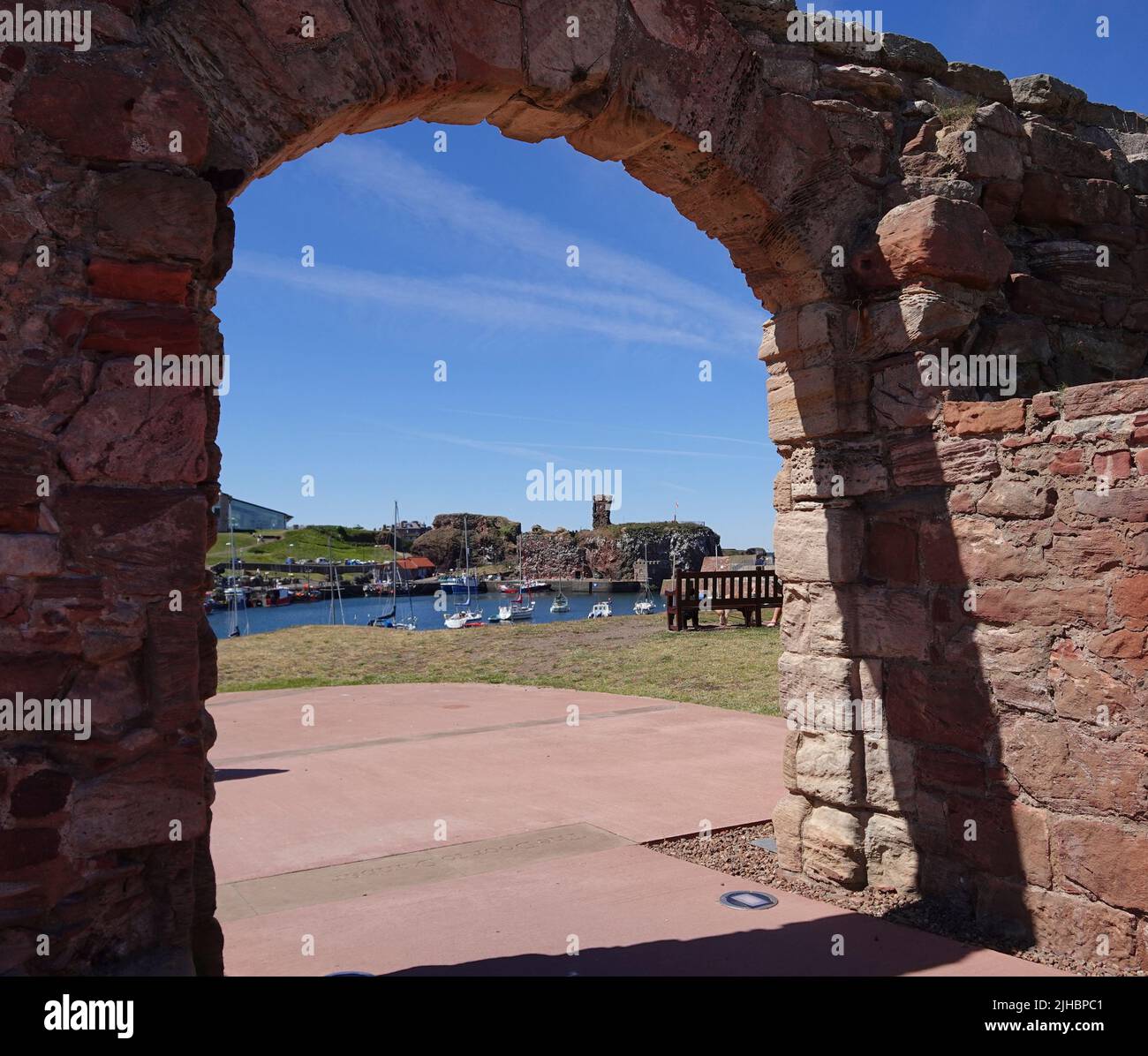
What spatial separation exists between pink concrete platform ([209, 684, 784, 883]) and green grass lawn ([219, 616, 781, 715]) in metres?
1.11

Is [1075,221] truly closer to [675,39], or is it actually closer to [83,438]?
[675,39]

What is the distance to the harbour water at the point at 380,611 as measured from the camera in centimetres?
→ 8294

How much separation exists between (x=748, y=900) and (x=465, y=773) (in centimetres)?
295

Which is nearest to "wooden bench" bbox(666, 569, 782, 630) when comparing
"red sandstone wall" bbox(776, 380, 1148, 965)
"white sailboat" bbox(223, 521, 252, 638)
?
"white sailboat" bbox(223, 521, 252, 638)

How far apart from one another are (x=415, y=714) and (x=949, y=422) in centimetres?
650

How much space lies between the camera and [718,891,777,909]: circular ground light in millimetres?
4348

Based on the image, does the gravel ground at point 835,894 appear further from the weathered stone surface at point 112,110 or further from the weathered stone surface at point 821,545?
the weathered stone surface at point 112,110

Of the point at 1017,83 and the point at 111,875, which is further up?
the point at 1017,83

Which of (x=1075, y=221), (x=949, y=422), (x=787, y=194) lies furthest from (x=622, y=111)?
(x=1075, y=221)

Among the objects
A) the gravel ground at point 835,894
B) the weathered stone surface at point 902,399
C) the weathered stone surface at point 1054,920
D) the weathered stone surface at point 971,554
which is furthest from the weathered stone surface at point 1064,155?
the gravel ground at point 835,894

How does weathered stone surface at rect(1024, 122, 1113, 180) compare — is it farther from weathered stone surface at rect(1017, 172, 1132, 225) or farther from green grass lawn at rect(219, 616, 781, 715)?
green grass lawn at rect(219, 616, 781, 715)

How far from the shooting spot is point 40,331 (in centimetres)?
270

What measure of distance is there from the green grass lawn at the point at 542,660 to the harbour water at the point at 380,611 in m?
56.8

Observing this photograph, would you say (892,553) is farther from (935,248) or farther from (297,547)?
(297,547)
